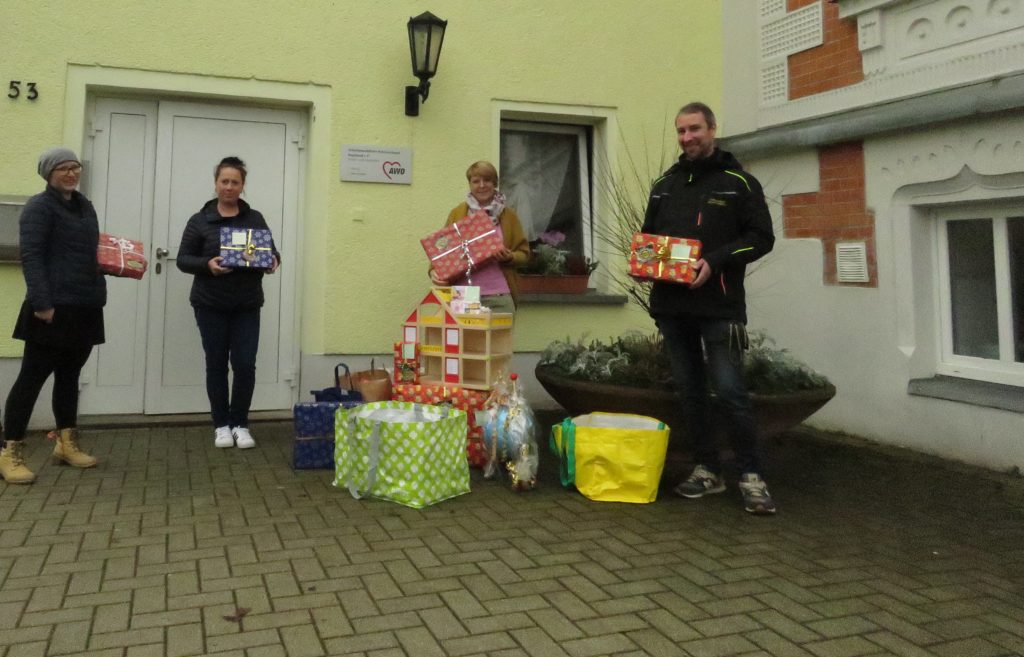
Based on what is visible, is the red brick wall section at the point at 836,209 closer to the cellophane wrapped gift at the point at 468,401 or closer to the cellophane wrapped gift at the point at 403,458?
the cellophane wrapped gift at the point at 468,401

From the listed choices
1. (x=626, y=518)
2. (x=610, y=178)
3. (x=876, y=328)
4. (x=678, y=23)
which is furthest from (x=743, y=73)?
(x=626, y=518)

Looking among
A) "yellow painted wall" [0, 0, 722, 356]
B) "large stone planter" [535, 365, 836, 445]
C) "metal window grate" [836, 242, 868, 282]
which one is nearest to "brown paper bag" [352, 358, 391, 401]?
"yellow painted wall" [0, 0, 722, 356]

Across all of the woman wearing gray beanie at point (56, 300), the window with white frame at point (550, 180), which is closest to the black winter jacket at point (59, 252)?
the woman wearing gray beanie at point (56, 300)

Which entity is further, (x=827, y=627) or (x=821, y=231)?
(x=821, y=231)

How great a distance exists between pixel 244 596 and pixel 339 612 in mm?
379

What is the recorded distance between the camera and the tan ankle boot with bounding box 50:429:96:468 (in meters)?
4.55

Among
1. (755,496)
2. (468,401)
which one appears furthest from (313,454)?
(755,496)

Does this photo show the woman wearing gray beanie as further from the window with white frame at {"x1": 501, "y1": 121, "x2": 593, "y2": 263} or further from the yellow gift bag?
the window with white frame at {"x1": 501, "y1": 121, "x2": 593, "y2": 263}

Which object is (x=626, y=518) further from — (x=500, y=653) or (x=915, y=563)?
(x=500, y=653)

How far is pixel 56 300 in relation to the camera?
4.34 meters

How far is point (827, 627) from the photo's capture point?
2.71m

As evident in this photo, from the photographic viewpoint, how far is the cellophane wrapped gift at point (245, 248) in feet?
16.2

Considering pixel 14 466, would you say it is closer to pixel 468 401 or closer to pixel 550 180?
pixel 468 401

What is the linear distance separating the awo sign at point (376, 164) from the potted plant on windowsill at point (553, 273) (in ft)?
3.90
